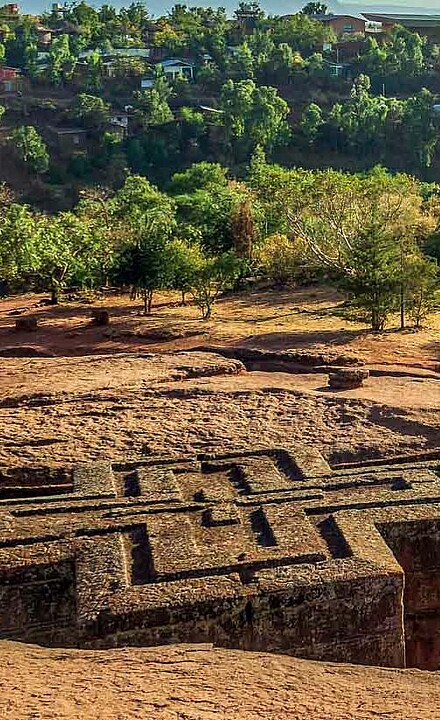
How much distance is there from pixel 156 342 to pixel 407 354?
20.5 feet

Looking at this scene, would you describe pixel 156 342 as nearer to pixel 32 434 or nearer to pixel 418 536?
pixel 32 434

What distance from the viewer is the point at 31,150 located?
51.7 m

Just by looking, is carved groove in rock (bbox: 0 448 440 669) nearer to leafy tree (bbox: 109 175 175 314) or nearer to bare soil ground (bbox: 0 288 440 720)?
bare soil ground (bbox: 0 288 440 720)

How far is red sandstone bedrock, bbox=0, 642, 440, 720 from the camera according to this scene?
464 cm

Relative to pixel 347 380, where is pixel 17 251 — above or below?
above

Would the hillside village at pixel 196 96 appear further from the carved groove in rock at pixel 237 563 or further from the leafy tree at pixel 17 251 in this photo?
the carved groove in rock at pixel 237 563

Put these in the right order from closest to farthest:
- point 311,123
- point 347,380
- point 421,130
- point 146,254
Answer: point 347,380, point 146,254, point 421,130, point 311,123

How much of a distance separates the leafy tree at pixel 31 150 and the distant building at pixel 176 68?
17659mm

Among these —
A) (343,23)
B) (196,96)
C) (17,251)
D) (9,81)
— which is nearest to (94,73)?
(9,81)

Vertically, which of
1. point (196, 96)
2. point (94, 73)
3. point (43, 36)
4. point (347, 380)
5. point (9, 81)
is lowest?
point (347, 380)

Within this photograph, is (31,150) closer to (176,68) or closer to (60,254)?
(176,68)

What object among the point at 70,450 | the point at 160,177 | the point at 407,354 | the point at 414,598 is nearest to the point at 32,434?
the point at 70,450

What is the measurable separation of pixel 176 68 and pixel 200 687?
67929mm

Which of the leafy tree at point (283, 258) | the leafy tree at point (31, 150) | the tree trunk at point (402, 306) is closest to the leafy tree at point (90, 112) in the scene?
the leafy tree at point (31, 150)
